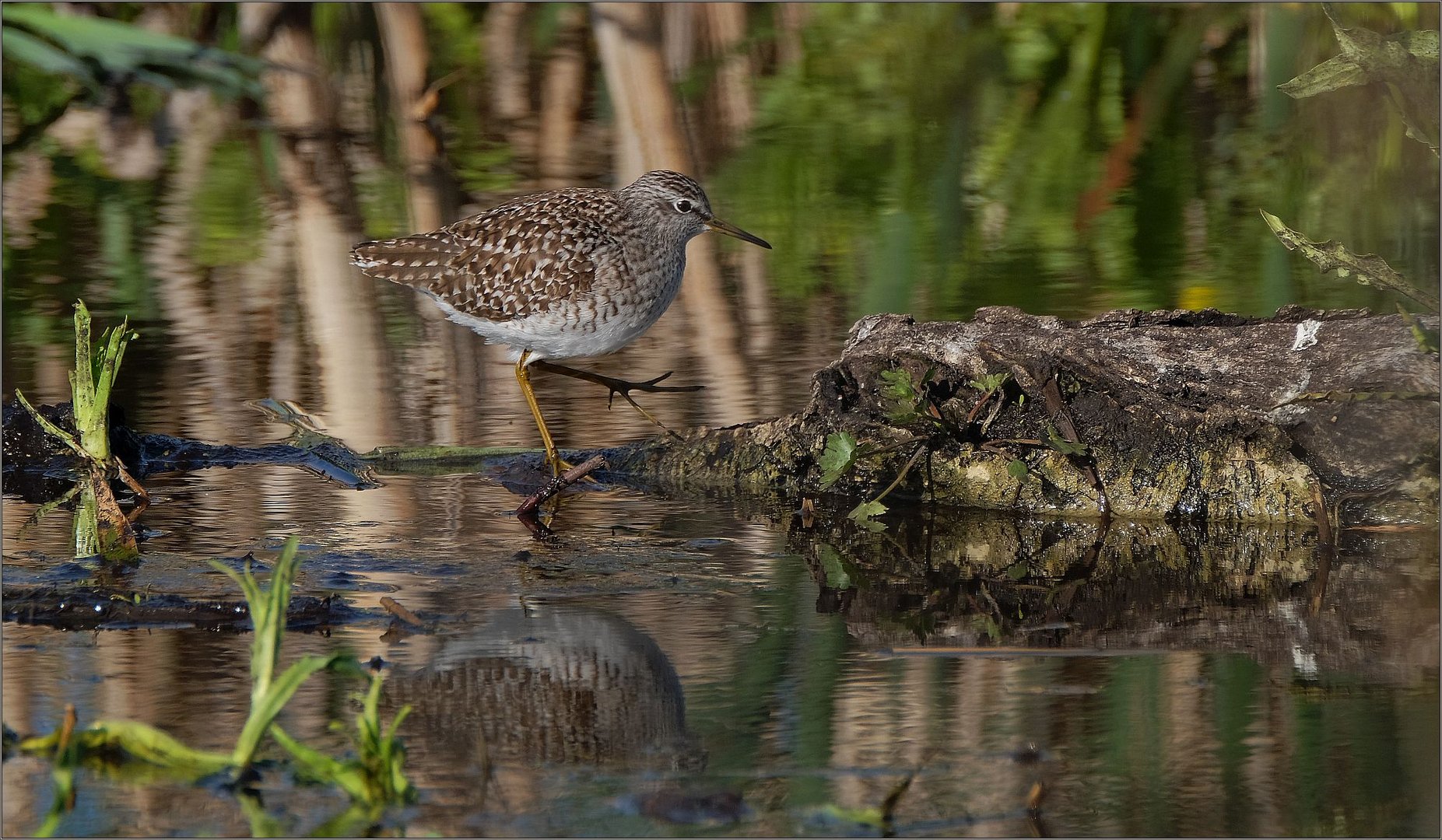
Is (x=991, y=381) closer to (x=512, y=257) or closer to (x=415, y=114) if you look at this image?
(x=512, y=257)

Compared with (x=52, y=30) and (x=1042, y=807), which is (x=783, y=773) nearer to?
(x=1042, y=807)

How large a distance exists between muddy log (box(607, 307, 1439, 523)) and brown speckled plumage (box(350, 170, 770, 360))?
0.86 m

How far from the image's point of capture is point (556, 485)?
614 centimetres

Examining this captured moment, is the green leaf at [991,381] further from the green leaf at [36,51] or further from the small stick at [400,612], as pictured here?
the green leaf at [36,51]

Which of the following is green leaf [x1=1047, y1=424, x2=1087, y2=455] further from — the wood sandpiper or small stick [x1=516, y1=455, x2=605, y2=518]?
the wood sandpiper

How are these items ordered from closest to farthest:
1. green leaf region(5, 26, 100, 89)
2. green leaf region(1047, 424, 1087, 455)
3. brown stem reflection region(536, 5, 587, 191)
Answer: green leaf region(1047, 424, 1087, 455) → green leaf region(5, 26, 100, 89) → brown stem reflection region(536, 5, 587, 191)

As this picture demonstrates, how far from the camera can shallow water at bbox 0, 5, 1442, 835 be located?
399 cm

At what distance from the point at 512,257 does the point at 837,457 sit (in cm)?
206

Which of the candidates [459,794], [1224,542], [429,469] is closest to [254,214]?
[429,469]

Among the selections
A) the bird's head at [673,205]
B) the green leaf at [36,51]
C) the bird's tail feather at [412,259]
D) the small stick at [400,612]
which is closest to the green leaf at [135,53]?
the green leaf at [36,51]

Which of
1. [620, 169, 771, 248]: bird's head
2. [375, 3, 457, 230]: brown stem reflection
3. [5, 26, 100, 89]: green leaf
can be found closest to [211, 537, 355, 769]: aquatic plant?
[620, 169, 771, 248]: bird's head

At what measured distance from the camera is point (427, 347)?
8992 mm

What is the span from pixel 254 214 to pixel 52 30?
270cm

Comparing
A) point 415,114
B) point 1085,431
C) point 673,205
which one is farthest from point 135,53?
point 1085,431
